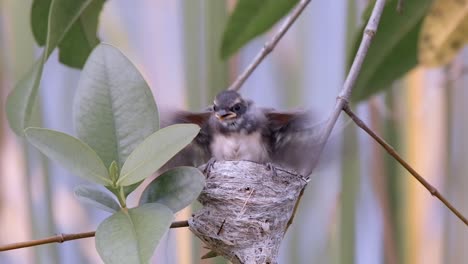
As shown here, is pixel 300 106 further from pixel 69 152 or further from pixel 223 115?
pixel 69 152

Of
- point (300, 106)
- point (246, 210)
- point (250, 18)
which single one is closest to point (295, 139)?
point (246, 210)

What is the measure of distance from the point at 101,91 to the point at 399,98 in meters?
1.30

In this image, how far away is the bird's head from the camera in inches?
40.8

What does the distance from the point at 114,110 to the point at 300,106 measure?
1208 mm

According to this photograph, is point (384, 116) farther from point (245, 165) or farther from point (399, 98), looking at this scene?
point (245, 165)

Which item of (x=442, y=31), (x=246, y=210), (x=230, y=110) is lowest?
(x=246, y=210)

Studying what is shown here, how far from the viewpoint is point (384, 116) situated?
1750 mm

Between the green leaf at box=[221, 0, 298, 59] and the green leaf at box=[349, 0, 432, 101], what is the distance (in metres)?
0.15

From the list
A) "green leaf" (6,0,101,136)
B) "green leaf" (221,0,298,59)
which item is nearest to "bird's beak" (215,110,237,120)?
"green leaf" (221,0,298,59)

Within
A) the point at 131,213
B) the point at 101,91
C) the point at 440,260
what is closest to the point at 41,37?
the point at 101,91

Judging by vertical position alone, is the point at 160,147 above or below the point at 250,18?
below

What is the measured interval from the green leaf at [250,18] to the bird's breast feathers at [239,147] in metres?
0.16

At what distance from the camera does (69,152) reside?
52 cm

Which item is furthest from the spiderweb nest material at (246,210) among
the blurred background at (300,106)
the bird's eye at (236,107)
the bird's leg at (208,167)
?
the blurred background at (300,106)
